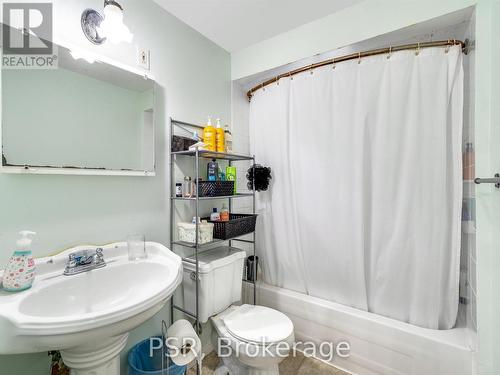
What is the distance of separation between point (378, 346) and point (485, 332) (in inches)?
21.4

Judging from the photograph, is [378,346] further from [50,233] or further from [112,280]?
[50,233]

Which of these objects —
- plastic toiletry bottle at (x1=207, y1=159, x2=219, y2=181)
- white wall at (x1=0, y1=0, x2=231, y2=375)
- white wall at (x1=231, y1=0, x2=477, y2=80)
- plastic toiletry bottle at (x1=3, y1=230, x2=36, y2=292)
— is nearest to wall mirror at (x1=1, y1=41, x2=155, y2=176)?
white wall at (x1=0, y1=0, x2=231, y2=375)

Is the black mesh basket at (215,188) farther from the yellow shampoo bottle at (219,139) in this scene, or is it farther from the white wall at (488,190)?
the white wall at (488,190)

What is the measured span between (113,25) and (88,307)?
4.25 ft

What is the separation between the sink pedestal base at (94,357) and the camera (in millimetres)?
814

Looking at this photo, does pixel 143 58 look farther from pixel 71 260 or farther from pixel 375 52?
pixel 375 52

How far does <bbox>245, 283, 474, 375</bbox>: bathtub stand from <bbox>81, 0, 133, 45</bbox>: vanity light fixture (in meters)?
1.96

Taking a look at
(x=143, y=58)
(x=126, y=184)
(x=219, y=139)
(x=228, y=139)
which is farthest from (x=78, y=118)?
(x=228, y=139)

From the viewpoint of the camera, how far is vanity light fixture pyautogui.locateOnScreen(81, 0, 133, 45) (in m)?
1.08

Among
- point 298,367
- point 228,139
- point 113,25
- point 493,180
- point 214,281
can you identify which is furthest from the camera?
point 228,139

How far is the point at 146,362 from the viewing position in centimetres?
133

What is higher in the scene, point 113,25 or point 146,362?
→ point 113,25

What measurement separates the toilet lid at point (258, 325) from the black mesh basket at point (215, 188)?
0.78 meters

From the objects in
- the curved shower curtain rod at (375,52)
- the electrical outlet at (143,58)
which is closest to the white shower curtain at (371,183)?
the curved shower curtain rod at (375,52)
